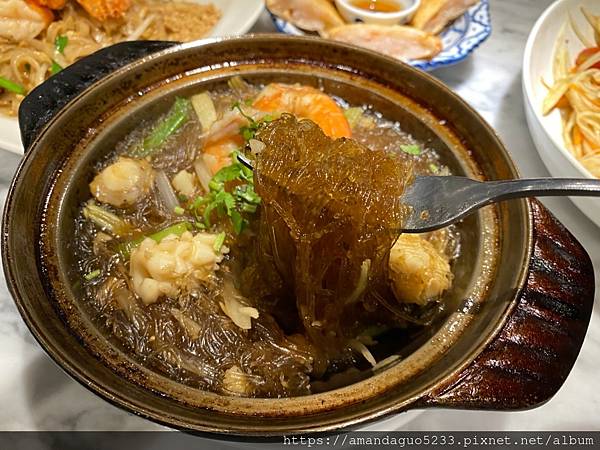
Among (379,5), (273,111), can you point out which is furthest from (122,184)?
(379,5)

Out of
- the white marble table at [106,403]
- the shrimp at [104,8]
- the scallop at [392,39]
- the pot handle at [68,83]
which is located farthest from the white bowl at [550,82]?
the shrimp at [104,8]

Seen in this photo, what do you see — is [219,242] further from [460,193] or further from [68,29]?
[68,29]

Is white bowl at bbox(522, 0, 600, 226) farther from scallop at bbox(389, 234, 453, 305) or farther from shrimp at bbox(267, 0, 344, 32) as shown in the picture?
shrimp at bbox(267, 0, 344, 32)

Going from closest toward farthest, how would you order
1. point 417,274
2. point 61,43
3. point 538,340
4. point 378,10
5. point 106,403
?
point 538,340 < point 417,274 < point 106,403 < point 61,43 < point 378,10

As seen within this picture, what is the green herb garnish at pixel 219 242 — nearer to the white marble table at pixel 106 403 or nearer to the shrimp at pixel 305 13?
the white marble table at pixel 106 403

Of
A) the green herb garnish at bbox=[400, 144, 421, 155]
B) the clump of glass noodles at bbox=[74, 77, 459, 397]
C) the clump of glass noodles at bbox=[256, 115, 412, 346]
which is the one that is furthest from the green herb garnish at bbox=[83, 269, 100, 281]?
the green herb garnish at bbox=[400, 144, 421, 155]

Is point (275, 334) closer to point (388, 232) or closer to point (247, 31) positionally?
point (388, 232)

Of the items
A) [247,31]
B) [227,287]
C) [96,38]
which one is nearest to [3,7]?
[96,38]
